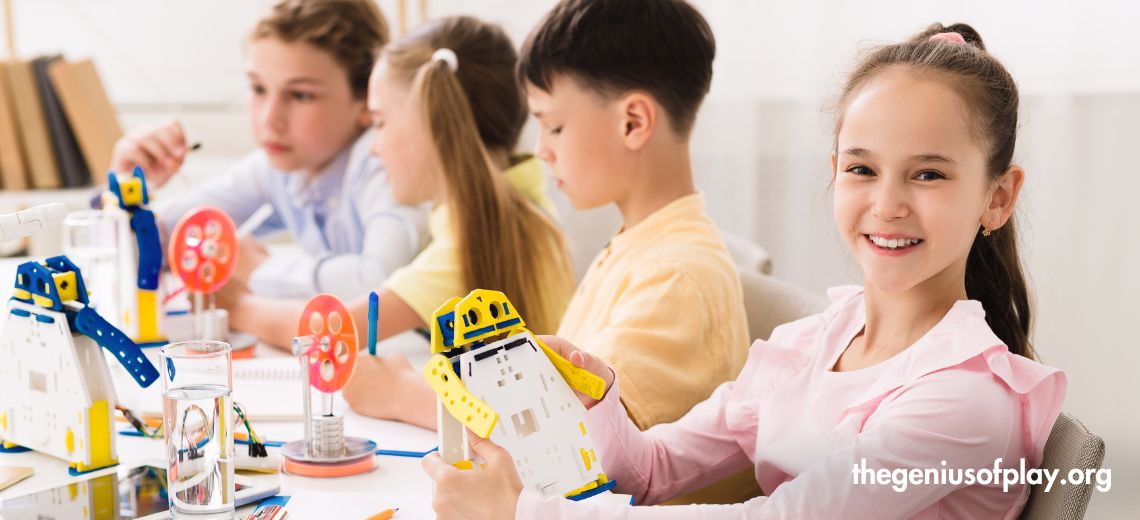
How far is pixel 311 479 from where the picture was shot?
97cm

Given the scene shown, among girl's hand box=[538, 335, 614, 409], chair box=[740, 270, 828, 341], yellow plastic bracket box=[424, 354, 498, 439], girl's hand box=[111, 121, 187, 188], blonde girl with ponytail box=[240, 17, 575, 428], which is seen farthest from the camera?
girl's hand box=[111, 121, 187, 188]

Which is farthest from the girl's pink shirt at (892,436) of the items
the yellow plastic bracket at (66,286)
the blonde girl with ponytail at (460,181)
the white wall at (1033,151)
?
the white wall at (1033,151)

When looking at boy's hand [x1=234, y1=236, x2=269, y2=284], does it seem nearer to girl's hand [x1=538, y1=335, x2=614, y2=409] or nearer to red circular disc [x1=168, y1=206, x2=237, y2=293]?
red circular disc [x1=168, y1=206, x2=237, y2=293]

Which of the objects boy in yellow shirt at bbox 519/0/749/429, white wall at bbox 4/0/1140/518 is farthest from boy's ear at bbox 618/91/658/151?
white wall at bbox 4/0/1140/518

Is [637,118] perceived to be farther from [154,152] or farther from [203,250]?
[154,152]

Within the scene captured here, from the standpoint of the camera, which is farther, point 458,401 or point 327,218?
point 327,218

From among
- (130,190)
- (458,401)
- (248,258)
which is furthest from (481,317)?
(248,258)

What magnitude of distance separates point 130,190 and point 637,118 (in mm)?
681

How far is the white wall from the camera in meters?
2.10

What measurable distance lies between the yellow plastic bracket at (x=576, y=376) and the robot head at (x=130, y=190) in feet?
2.66

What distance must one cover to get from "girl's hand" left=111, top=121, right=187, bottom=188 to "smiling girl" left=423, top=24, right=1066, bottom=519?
4.16 ft

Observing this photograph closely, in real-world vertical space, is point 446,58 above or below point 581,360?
above

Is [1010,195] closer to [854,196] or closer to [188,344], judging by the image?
[854,196]

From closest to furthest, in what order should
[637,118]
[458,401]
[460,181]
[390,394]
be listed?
[458,401]
[390,394]
[637,118]
[460,181]
